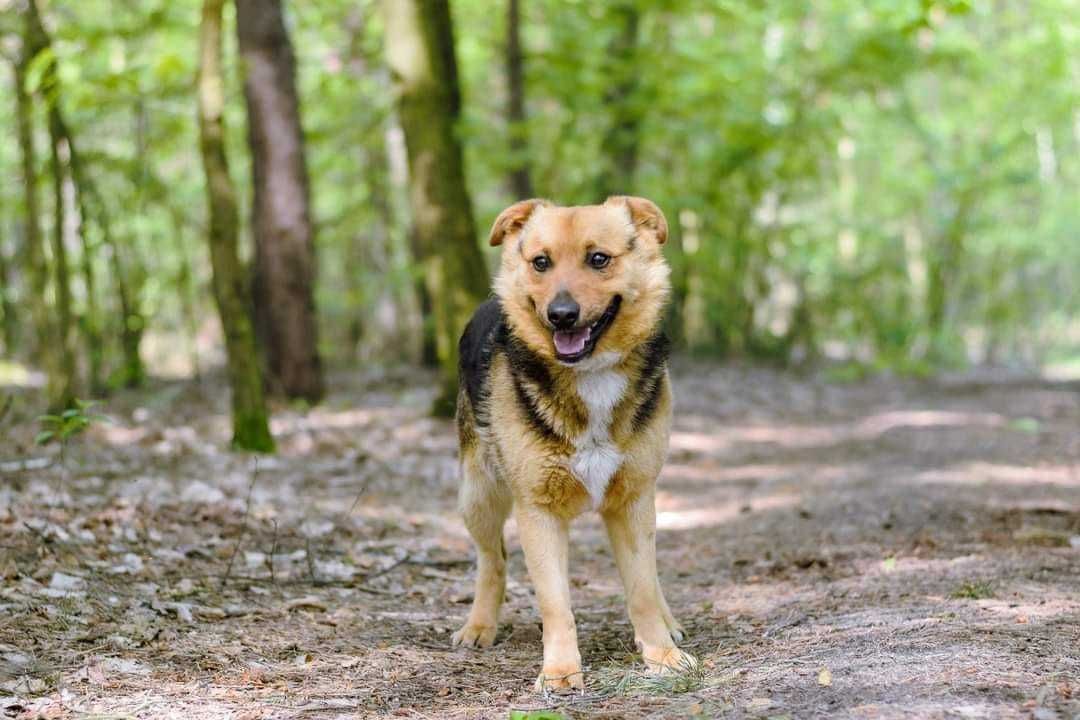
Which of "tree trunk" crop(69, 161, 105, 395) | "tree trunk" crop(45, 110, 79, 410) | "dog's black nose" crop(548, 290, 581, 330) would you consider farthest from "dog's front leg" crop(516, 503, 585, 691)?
"tree trunk" crop(69, 161, 105, 395)

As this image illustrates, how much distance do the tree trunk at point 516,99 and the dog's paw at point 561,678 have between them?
10.4 m

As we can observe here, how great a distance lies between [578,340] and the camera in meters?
4.74

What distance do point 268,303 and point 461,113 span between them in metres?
3.44

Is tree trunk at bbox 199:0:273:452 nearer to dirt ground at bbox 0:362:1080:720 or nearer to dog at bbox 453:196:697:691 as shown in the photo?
dirt ground at bbox 0:362:1080:720

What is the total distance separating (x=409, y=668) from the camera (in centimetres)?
472

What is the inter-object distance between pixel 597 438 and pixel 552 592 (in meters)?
0.68

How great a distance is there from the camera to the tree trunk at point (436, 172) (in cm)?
1138

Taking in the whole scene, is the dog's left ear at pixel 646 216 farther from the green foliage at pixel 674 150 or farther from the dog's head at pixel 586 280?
the green foliage at pixel 674 150

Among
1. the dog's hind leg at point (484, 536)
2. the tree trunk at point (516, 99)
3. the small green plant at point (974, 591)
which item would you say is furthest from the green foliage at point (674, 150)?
the small green plant at point (974, 591)

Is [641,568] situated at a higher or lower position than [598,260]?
lower

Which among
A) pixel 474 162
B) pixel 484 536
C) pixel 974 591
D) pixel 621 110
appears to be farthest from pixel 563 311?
pixel 474 162

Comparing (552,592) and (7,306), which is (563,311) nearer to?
(552,592)

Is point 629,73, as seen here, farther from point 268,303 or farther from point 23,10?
point 23,10

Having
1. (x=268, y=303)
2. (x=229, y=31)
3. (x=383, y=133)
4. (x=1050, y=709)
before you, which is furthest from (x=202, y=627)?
(x=229, y=31)
